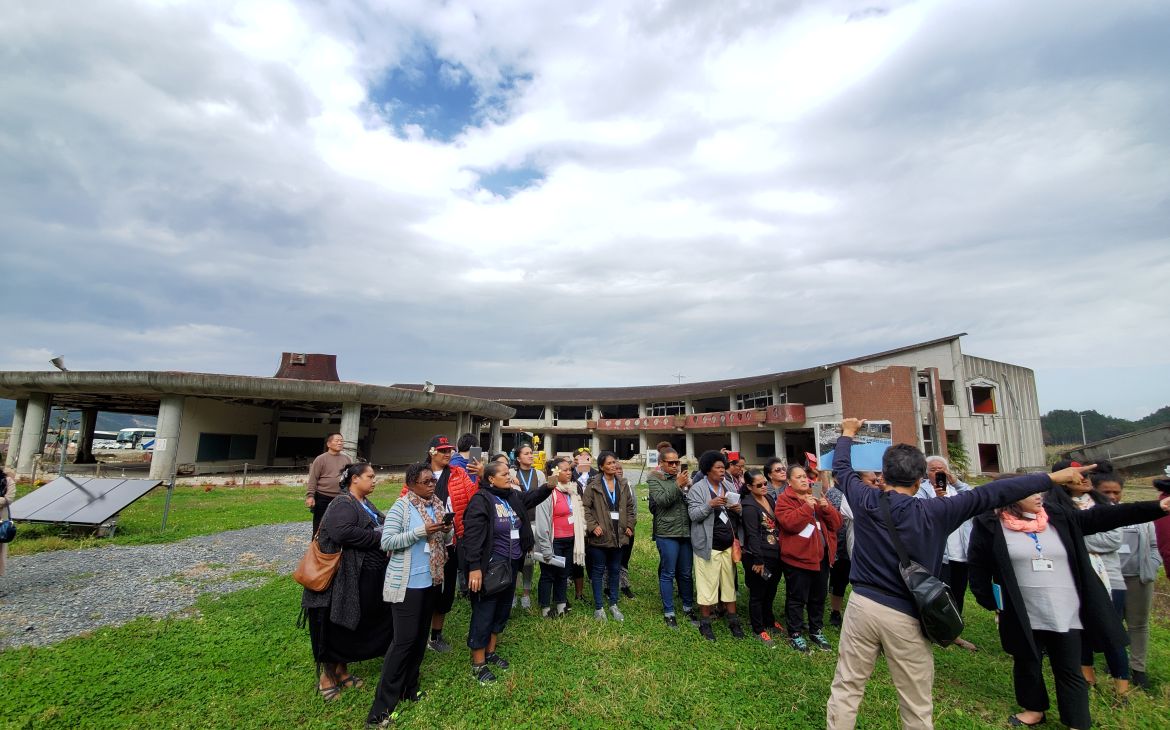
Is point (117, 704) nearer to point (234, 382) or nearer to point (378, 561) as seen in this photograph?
point (378, 561)

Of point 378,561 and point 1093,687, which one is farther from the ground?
point 378,561

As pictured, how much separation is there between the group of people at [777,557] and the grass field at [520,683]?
0.84ft

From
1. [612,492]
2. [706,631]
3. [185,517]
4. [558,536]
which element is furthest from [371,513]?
[185,517]

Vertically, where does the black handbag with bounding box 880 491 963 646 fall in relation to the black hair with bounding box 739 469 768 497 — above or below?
below

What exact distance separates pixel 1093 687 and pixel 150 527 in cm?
1377

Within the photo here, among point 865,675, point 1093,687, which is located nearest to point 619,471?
point 865,675

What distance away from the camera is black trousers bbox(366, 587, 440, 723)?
3.38 metres

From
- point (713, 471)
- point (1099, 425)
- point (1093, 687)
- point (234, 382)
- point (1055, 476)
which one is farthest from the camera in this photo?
point (1099, 425)

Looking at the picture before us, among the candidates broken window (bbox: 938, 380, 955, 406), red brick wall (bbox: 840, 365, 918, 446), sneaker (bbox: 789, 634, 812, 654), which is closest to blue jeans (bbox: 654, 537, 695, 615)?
sneaker (bbox: 789, 634, 812, 654)

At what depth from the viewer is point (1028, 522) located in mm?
3502

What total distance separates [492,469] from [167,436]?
63.4 ft

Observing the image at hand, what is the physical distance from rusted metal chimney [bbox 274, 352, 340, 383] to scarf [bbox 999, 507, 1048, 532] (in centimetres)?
2612

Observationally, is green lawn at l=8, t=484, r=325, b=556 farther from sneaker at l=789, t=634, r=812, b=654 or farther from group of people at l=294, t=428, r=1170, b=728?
sneaker at l=789, t=634, r=812, b=654

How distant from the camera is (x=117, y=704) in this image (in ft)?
11.6
